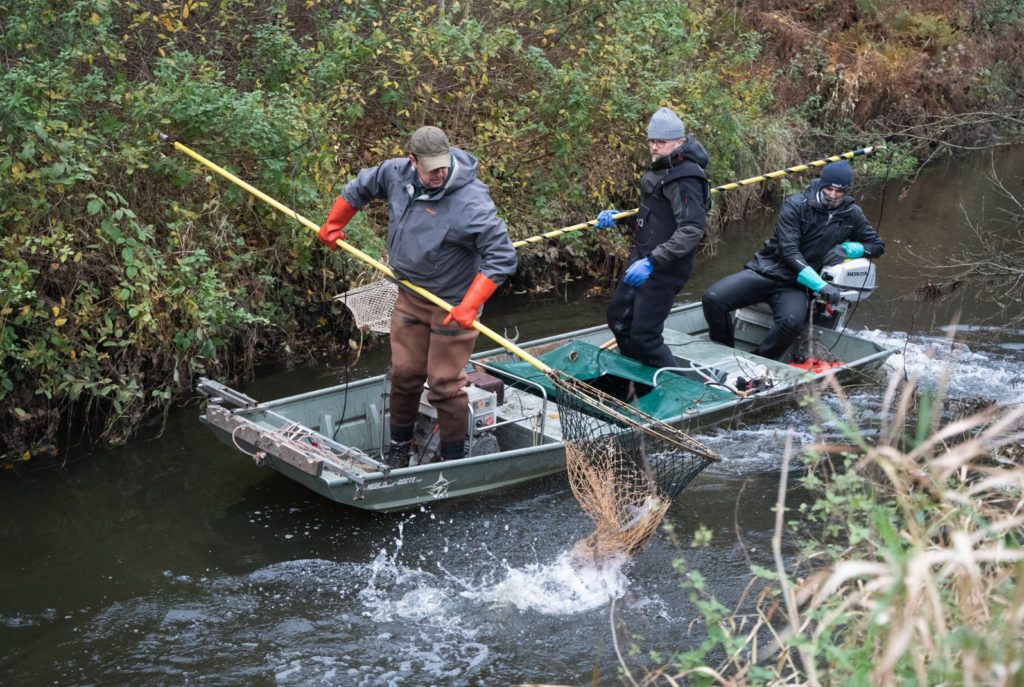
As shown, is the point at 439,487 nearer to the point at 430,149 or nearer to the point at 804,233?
the point at 430,149

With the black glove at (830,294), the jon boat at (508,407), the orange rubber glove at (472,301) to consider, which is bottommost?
the jon boat at (508,407)

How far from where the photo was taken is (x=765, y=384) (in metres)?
8.48

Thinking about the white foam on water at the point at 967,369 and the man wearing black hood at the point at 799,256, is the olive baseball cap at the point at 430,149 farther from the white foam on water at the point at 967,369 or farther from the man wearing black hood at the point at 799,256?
the white foam on water at the point at 967,369

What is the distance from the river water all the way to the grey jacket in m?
1.58

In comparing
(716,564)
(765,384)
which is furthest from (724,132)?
(716,564)

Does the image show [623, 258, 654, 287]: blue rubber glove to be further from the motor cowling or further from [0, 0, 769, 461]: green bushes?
[0, 0, 769, 461]: green bushes

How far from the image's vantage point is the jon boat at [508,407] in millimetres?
6625

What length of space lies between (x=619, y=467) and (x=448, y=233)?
6.00ft

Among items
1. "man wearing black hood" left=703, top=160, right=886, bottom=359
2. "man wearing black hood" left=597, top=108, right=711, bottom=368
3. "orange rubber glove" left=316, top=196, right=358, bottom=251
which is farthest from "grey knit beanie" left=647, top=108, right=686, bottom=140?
"orange rubber glove" left=316, top=196, right=358, bottom=251

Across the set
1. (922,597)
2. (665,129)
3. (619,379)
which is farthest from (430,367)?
(922,597)

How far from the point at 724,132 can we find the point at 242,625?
30.5 ft

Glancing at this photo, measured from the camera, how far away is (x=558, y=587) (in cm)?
637

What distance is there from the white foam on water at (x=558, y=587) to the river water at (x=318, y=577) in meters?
0.01

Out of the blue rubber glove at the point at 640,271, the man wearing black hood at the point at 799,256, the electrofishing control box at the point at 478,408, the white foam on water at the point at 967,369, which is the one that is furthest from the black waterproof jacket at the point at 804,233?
the electrofishing control box at the point at 478,408
